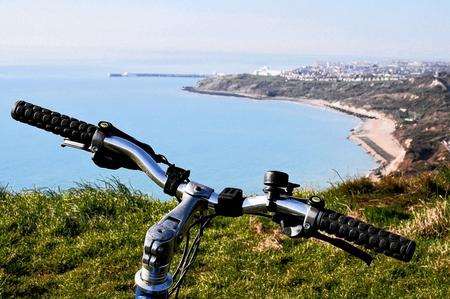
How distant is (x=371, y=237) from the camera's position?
98.5 inches

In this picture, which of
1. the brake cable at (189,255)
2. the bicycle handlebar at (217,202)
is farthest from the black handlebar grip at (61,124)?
the brake cable at (189,255)

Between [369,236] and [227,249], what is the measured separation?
630 centimetres

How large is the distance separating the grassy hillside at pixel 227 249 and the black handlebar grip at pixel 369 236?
4931mm

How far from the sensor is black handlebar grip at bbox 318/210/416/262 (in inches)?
96.7

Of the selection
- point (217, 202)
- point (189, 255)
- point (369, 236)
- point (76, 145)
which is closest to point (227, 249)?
point (76, 145)

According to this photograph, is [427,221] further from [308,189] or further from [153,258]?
[153,258]

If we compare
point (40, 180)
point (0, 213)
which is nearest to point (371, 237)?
point (0, 213)

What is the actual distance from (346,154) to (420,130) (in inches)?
1306

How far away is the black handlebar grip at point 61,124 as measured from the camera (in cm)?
354

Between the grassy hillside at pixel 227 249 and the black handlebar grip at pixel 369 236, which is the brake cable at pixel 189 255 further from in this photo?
the grassy hillside at pixel 227 249

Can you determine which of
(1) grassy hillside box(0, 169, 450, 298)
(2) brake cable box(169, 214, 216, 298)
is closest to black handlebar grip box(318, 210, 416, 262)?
(2) brake cable box(169, 214, 216, 298)

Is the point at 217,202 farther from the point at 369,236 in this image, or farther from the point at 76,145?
the point at 76,145

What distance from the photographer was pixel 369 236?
98.8 inches

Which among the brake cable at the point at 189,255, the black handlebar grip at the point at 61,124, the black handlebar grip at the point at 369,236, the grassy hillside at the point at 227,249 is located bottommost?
the grassy hillside at the point at 227,249
